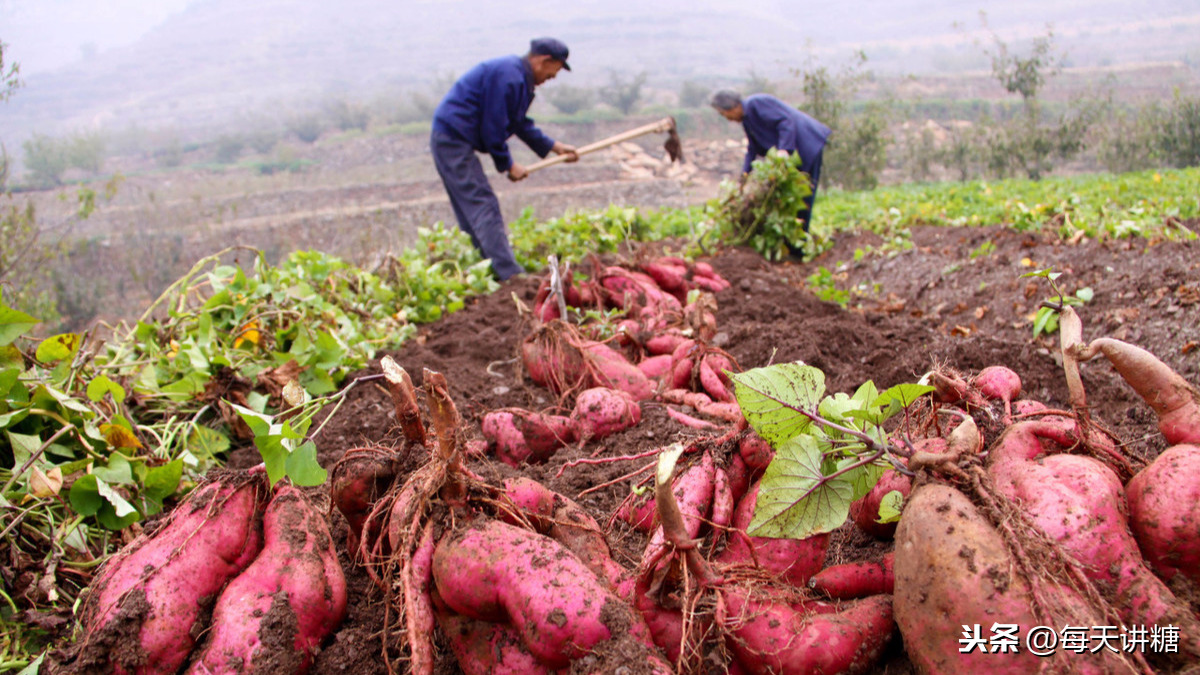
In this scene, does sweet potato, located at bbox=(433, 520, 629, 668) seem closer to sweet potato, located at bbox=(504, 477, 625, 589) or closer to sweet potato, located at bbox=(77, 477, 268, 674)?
sweet potato, located at bbox=(504, 477, 625, 589)

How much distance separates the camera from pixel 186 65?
64.0 meters

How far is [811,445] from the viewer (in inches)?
52.9

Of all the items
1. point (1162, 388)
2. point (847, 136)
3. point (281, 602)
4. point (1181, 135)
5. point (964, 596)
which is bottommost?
point (1181, 135)

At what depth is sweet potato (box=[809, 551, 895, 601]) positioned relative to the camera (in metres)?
1.39

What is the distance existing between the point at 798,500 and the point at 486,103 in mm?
5457

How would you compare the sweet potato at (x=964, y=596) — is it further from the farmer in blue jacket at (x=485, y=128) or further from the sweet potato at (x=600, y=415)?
the farmer in blue jacket at (x=485, y=128)

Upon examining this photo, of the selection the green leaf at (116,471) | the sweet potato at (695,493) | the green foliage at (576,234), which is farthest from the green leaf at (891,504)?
the green foliage at (576,234)

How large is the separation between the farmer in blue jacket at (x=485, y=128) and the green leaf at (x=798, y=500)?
4.65 m

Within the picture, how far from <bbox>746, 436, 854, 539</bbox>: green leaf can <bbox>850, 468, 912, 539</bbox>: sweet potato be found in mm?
219

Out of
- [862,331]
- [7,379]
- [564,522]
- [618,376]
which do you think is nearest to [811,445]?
[564,522]

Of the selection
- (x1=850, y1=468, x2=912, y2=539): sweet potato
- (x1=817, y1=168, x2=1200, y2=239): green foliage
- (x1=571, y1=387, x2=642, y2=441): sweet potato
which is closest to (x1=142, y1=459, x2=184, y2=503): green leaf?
(x1=571, y1=387, x2=642, y2=441): sweet potato

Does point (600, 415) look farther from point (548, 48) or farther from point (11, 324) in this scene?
point (548, 48)

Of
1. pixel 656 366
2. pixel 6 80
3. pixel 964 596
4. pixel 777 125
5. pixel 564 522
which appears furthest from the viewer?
pixel 777 125

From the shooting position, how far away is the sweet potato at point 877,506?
1517 millimetres
